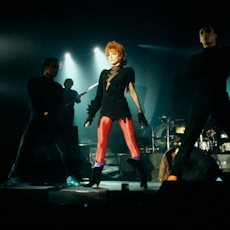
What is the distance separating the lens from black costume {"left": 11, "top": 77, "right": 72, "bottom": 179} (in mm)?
4766

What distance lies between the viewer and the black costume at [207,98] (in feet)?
11.4

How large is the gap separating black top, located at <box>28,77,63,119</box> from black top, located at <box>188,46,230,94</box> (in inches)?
95.5

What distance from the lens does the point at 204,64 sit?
3.60m

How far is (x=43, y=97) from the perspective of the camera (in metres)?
4.87

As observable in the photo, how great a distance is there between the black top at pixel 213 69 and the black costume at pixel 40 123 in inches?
95.7

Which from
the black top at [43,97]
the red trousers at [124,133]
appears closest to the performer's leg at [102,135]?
the red trousers at [124,133]

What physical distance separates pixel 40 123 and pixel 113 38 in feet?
22.2

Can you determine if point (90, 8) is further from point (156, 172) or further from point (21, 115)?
point (156, 172)

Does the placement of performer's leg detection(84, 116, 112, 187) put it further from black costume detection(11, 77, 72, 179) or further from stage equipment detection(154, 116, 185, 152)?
stage equipment detection(154, 116, 185, 152)

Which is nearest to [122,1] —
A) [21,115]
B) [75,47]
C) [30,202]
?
[75,47]

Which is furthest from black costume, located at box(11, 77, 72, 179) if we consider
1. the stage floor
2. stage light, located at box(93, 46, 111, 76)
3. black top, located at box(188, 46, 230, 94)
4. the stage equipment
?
stage light, located at box(93, 46, 111, 76)

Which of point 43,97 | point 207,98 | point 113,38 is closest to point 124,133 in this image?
point 207,98

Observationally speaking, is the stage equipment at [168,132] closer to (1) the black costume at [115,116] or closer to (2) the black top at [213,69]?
(1) the black costume at [115,116]

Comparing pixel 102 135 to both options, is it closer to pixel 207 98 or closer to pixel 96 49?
pixel 207 98
